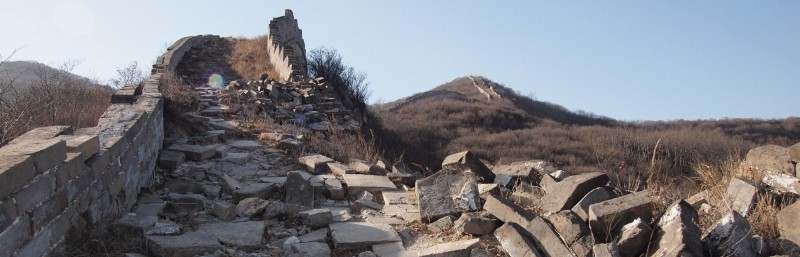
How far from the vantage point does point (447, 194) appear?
5004 mm

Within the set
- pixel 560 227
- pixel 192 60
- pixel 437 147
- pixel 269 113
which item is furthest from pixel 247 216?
pixel 437 147

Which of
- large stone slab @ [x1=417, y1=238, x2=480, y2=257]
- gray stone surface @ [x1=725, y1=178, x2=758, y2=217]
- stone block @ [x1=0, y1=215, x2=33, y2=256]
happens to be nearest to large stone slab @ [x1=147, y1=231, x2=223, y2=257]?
stone block @ [x1=0, y1=215, x2=33, y2=256]

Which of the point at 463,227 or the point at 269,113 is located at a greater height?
the point at 269,113

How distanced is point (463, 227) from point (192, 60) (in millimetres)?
15697

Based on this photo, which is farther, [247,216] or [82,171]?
[247,216]

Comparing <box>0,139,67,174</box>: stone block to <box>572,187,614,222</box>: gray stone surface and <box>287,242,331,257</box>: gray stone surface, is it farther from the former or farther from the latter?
<box>572,187,614,222</box>: gray stone surface

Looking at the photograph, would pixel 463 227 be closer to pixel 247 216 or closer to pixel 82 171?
pixel 247 216

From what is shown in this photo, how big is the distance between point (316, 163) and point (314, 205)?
1.39 meters

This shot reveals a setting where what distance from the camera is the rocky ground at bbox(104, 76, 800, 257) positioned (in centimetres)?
357

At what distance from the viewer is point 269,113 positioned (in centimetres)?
1122

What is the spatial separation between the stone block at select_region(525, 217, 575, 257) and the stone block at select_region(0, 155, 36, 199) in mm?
2832

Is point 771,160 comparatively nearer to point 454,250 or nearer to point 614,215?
point 614,215

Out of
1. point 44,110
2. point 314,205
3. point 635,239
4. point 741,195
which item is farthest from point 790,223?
point 44,110

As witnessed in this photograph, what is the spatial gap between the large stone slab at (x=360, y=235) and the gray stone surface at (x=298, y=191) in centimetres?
78
